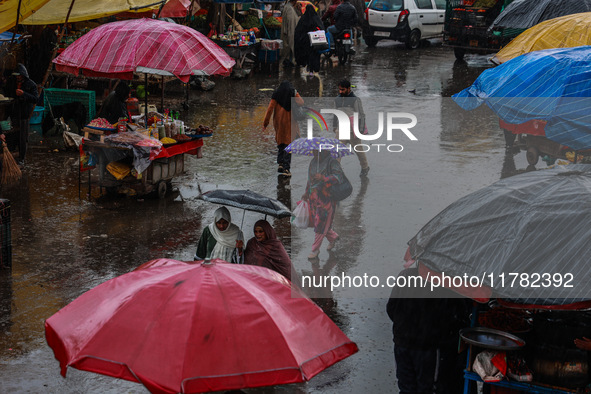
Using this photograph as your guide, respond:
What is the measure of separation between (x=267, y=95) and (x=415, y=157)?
243 inches

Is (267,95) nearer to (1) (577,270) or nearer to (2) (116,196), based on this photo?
(2) (116,196)

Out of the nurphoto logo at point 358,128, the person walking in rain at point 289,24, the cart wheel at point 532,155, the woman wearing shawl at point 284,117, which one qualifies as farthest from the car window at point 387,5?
the woman wearing shawl at point 284,117

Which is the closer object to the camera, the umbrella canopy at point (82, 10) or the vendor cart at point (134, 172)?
the vendor cart at point (134, 172)

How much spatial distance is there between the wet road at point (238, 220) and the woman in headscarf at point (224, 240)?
131cm

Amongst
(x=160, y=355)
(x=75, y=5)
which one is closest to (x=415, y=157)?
(x=75, y=5)

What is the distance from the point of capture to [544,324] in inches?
207

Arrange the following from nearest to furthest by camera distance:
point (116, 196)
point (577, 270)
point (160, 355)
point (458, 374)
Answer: point (160, 355), point (577, 270), point (458, 374), point (116, 196)

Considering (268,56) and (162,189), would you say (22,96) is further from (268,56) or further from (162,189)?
(268,56)

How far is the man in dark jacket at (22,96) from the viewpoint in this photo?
12.0m

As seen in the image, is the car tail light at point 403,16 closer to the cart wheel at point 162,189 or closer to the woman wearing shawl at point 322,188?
the cart wheel at point 162,189

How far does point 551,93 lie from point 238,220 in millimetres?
4652

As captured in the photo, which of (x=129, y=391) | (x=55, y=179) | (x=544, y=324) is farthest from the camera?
(x=55, y=179)

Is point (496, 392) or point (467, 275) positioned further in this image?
point (496, 392)

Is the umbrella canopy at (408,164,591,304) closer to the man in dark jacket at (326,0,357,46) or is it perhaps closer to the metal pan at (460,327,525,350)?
the metal pan at (460,327,525,350)
